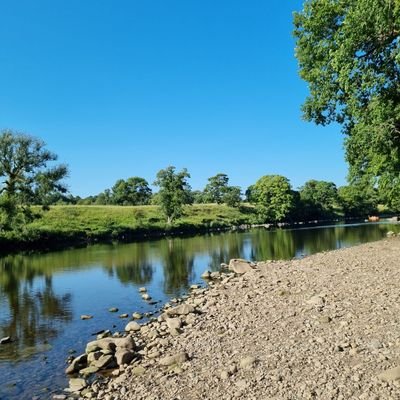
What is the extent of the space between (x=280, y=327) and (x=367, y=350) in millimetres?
3120

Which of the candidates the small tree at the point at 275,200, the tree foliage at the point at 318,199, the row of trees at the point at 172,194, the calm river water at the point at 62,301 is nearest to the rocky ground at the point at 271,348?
the calm river water at the point at 62,301

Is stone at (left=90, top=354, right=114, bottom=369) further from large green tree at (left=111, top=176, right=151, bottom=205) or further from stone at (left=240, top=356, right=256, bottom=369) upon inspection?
large green tree at (left=111, top=176, right=151, bottom=205)

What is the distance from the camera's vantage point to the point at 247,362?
9.77 meters

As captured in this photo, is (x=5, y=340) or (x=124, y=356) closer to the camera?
(x=124, y=356)

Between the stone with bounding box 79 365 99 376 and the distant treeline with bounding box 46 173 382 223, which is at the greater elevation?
the distant treeline with bounding box 46 173 382 223

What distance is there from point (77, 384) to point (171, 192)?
8277 cm

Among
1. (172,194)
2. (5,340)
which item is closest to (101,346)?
(5,340)

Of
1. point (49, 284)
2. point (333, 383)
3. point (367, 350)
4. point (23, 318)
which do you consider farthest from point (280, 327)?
point (49, 284)

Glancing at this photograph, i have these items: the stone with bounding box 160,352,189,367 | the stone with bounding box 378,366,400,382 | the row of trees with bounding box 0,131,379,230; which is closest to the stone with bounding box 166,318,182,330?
the stone with bounding box 160,352,189,367

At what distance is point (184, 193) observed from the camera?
96000mm

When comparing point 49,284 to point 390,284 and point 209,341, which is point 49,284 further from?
point 390,284

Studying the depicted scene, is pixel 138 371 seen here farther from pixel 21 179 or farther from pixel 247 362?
pixel 21 179

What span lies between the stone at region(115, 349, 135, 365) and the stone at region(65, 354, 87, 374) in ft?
3.65

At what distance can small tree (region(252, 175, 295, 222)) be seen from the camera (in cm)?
11962
